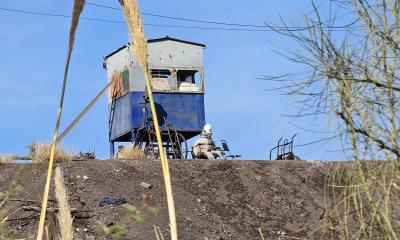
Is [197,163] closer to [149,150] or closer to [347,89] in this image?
[149,150]

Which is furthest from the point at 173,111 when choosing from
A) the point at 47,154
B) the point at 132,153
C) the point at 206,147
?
the point at 47,154

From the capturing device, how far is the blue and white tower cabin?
28562mm

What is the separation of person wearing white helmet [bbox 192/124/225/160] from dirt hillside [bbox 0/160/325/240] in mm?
2099

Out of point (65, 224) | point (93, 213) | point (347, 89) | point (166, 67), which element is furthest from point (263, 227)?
point (65, 224)

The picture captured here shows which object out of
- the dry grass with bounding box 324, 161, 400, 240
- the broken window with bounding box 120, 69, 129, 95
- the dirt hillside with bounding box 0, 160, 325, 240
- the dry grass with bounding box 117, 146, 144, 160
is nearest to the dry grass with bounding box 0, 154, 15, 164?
the dirt hillside with bounding box 0, 160, 325, 240

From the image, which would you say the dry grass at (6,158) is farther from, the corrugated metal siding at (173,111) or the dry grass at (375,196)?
the dry grass at (375,196)

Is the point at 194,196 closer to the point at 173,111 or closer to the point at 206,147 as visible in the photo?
the point at 206,147

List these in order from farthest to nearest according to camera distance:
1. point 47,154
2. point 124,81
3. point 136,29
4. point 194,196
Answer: point 124,81, point 47,154, point 194,196, point 136,29

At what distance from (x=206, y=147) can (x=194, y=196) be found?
5.43m

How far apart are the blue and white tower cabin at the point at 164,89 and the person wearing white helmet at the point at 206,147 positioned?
5.42ft

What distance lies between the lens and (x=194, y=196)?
2111 cm

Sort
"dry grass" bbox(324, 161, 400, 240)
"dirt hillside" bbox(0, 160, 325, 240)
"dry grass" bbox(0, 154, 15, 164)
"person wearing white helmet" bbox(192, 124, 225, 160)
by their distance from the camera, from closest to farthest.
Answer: "dry grass" bbox(324, 161, 400, 240) → "dirt hillside" bbox(0, 160, 325, 240) → "dry grass" bbox(0, 154, 15, 164) → "person wearing white helmet" bbox(192, 124, 225, 160)

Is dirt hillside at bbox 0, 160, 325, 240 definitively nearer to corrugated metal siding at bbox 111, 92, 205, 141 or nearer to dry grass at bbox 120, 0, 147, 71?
corrugated metal siding at bbox 111, 92, 205, 141

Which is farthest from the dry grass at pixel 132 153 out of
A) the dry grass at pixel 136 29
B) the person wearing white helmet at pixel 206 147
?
the dry grass at pixel 136 29
